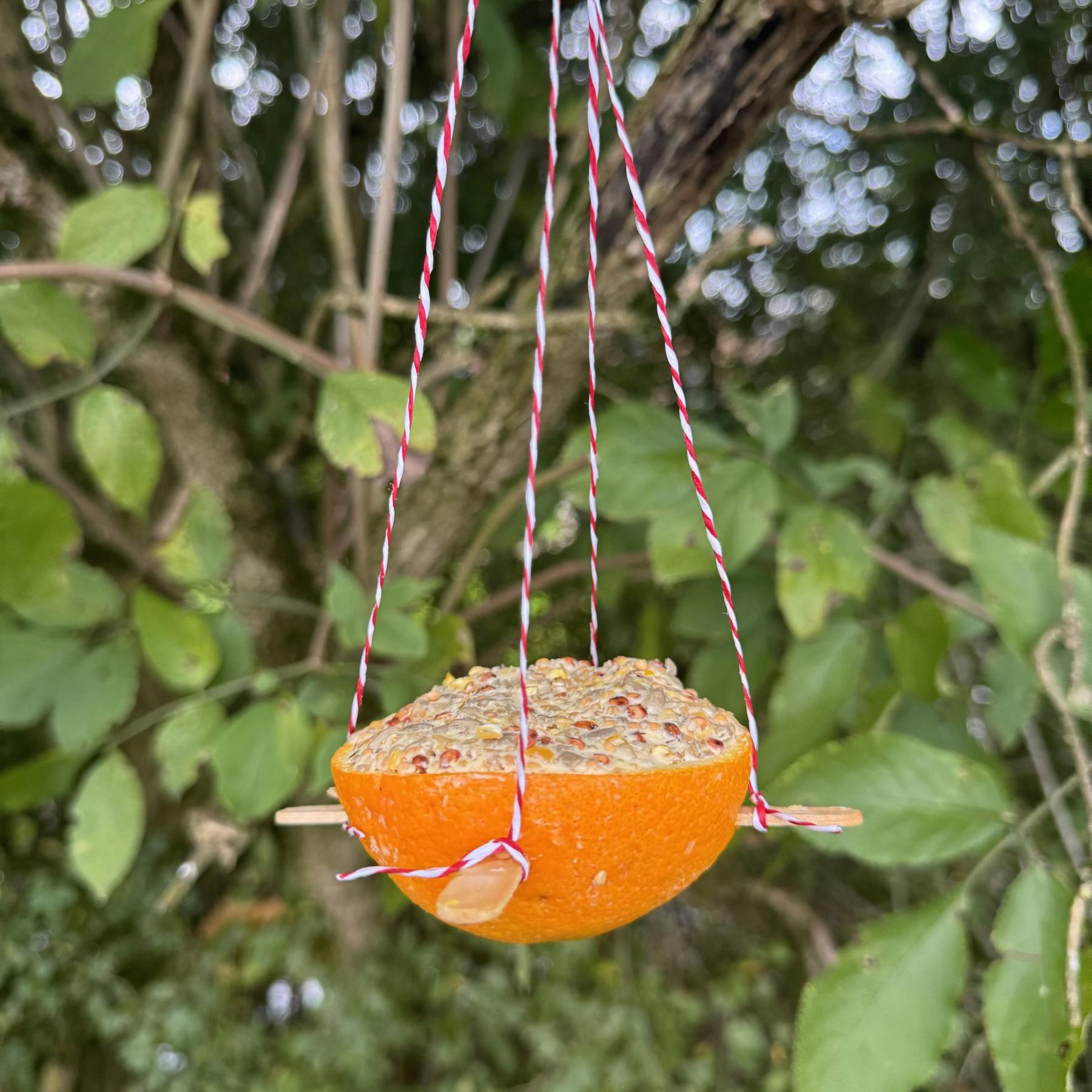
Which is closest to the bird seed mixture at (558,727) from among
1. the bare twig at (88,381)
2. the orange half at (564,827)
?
the orange half at (564,827)

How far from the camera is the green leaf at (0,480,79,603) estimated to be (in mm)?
534

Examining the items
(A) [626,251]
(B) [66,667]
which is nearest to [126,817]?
(B) [66,667]

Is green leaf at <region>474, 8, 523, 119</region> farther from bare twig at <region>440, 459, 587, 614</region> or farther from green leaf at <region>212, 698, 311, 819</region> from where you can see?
green leaf at <region>212, 698, 311, 819</region>

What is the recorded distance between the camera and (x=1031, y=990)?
1.39ft

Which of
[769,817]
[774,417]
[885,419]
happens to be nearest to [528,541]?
[769,817]

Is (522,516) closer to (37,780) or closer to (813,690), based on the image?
(813,690)

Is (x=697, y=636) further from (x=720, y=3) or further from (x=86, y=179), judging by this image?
(x=86, y=179)

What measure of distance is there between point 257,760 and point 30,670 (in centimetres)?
19

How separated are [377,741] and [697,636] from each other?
0.44 meters

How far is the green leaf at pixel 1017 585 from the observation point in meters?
0.50

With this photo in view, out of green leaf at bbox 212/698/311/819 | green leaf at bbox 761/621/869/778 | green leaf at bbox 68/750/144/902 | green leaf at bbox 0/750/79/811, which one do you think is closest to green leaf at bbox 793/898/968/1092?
green leaf at bbox 761/621/869/778

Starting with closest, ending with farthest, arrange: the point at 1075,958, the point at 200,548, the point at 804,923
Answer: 1. the point at 1075,958
2. the point at 200,548
3. the point at 804,923

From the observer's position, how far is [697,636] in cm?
71

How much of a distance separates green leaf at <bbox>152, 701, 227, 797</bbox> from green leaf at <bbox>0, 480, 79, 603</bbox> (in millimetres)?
129
